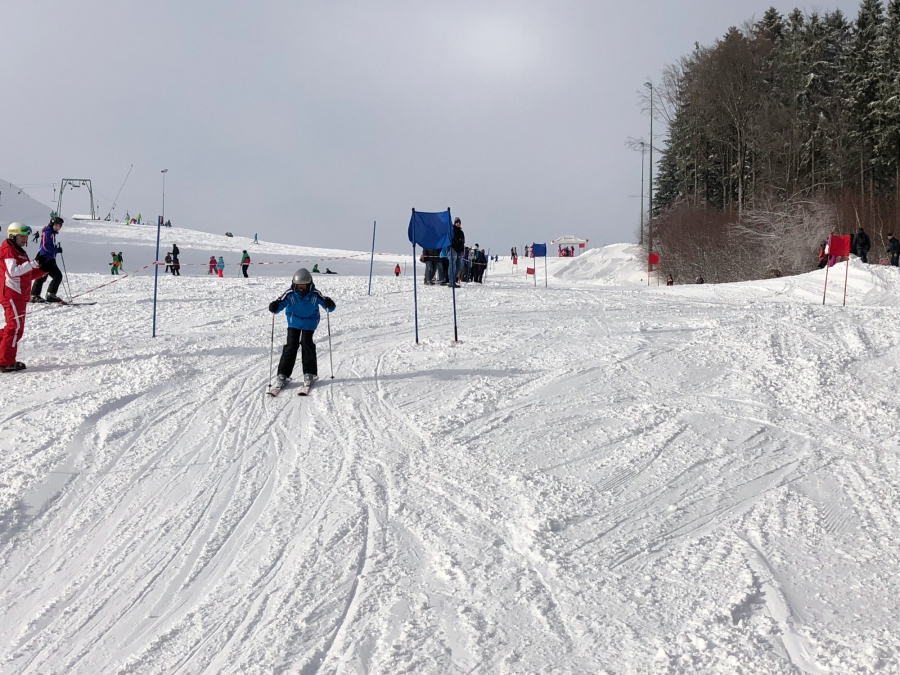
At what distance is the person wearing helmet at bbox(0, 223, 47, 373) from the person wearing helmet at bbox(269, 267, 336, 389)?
3379 mm

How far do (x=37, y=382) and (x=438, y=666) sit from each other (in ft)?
24.5

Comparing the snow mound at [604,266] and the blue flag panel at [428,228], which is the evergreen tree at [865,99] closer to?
the snow mound at [604,266]

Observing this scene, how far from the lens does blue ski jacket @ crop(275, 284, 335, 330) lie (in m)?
8.97

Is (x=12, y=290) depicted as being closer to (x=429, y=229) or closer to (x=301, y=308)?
(x=301, y=308)

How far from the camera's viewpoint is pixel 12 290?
9156mm

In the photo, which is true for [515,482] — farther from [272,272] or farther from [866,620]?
[272,272]

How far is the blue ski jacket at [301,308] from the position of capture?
29.4ft

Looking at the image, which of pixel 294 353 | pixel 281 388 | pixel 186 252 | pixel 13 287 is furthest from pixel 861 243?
pixel 186 252

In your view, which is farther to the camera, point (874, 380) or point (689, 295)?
point (689, 295)

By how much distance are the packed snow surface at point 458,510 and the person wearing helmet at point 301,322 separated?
424 mm

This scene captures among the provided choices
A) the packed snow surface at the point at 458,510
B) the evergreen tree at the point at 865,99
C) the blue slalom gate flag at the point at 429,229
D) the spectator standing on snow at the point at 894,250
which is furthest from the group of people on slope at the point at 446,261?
the evergreen tree at the point at 865,99

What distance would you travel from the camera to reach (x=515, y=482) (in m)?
5.83

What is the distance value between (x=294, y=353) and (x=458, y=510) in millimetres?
4380

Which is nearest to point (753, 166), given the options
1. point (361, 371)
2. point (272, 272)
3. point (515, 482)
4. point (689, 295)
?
point (689, 295)
